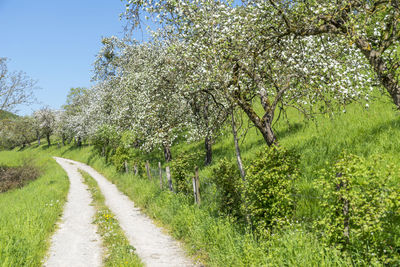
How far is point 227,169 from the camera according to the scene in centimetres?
894

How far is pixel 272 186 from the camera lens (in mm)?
6539

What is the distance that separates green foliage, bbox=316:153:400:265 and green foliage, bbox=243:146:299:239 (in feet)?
4.52

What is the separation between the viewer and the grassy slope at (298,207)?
569cm

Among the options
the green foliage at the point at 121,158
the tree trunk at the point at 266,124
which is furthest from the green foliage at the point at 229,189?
the green foliage at the point at 121,158

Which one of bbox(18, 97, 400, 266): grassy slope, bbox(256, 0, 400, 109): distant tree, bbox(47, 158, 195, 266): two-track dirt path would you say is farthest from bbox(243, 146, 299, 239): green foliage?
bbox(256, 0, 400, 109): distant tree

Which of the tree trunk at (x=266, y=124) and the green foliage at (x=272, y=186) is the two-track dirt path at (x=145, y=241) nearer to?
the green foliage at (x=272, y=186)

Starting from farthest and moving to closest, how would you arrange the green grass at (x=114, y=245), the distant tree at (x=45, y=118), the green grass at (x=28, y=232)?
the distant tree at (x=45, y=118) → the green grass at (x=28, y=232) → the green grass at (x=114, y=245)

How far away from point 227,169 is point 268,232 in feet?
9.44

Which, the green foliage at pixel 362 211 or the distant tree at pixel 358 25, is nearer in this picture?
the green foliage at pixel 362 211

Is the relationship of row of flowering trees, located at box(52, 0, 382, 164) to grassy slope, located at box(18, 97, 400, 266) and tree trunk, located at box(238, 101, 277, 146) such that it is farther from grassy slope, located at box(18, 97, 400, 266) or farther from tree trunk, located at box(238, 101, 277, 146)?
grassy slope, located at box(18, 97, 400, 266)

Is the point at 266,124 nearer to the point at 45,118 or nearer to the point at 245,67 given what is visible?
the point at 245,67

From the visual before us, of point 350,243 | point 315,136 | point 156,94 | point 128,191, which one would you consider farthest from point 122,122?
point 350,243

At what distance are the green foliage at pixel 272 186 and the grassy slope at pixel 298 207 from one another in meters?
0.41

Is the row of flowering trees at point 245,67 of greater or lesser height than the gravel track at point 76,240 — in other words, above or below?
above
